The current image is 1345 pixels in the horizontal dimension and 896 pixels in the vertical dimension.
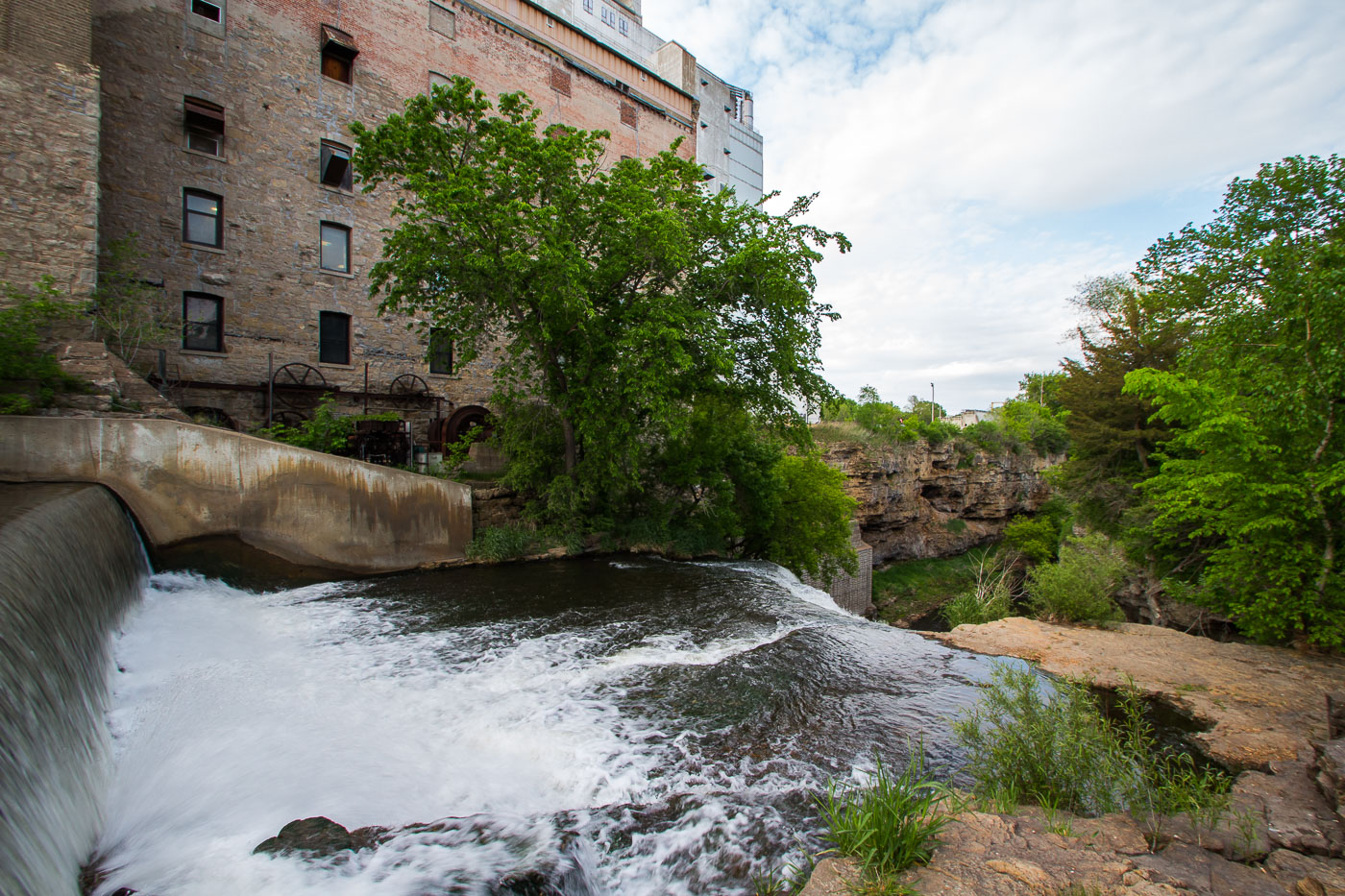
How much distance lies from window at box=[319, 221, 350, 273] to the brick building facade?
2.1 inches

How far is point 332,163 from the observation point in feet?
61.7

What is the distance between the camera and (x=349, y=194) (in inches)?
762

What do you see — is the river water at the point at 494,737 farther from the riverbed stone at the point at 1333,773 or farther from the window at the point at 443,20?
the window at the point at 443,20

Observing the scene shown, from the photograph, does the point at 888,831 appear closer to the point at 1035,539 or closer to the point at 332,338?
the point at 332,338

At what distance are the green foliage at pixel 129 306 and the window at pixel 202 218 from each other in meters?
1.37

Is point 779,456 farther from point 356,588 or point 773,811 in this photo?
point 773,811

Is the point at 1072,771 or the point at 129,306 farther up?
the point at 129,306

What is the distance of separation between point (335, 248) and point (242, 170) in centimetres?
302

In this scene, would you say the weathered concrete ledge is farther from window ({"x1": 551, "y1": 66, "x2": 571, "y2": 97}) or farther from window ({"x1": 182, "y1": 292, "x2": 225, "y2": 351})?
window ({"x1": 551, "y1": 66, "x2": 571, "y2": 97})

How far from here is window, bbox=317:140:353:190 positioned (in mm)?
18750

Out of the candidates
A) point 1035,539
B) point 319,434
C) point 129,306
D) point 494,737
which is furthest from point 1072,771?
point 1035,539

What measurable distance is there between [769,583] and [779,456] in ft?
20.1

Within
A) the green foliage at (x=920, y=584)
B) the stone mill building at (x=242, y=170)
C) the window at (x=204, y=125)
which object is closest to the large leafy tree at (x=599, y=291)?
the stone mill building at (x=242, y=170)

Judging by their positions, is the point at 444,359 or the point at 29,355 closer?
the point at 29,355
